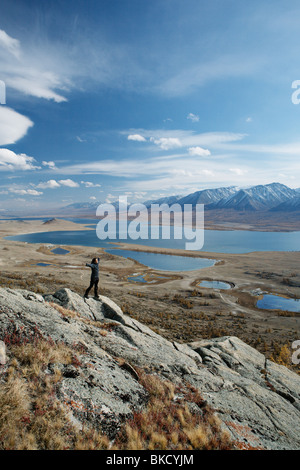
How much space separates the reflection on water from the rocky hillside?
27.5 m

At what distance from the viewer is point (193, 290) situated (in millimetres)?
41781

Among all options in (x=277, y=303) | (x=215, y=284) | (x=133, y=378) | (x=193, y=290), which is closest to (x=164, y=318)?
(x=193, y=290)

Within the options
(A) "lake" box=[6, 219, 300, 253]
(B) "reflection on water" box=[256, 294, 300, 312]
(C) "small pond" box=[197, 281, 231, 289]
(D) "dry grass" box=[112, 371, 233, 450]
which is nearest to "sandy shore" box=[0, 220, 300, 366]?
(C) "small pond" box=[197, 281, 231, 289]

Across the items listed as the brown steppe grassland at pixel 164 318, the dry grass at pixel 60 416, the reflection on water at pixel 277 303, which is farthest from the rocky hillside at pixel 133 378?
the reflection on water at pixel 277 303

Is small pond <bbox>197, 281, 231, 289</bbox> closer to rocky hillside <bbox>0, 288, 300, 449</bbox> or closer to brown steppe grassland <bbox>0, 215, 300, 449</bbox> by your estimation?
brown steppe grassland <bbox>0, 215, 300, 449</bbox>

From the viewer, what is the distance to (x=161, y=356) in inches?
377

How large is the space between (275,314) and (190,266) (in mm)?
34354

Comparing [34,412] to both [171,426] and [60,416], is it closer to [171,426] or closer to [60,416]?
[60,416]

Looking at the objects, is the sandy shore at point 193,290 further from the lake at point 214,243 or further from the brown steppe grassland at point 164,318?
the lake at point 214,243

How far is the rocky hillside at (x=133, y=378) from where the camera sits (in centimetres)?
577

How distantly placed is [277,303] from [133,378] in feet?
126

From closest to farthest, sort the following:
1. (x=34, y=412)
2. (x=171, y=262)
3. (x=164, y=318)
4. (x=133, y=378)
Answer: (x=34, y=412) → (x=133, y=378) → (x=164, y=318) → (x=171, y=262)

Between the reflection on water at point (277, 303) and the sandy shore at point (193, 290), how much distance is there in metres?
1.84

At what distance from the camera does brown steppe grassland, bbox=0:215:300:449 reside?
15.6 feet
